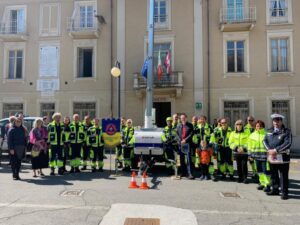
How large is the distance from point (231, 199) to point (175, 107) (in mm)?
13263

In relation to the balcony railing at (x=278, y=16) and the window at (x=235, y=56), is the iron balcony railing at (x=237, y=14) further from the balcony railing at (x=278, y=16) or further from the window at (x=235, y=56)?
the window at (x=235, y=56)

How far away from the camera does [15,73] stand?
73.9 ft

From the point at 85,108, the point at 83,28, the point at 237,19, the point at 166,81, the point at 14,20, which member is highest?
the point at 14,20

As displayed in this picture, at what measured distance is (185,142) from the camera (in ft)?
32.6

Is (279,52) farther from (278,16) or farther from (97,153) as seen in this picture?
(97,153)

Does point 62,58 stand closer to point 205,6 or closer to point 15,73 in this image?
point 15,73

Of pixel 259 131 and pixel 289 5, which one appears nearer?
pixel 259 131

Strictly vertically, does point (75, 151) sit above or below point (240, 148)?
below

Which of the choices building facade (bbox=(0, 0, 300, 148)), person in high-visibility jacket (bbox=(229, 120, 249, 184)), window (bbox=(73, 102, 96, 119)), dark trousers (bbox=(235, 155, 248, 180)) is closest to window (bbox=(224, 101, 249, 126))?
building facade (bbox=(0, 0, 300, 148))

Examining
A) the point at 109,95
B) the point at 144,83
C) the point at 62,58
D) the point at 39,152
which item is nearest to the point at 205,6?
the point at 144,83

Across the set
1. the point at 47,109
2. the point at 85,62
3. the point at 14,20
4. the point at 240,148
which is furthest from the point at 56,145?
the point at 14,20

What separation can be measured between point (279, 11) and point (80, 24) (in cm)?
1312

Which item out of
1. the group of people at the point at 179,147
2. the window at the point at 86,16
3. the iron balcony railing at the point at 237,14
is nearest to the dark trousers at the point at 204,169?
the group of people at the point at 179,147

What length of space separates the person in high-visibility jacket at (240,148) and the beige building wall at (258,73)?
35.2 ft
